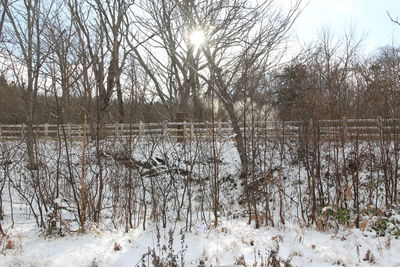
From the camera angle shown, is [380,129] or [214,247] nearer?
[214,247]

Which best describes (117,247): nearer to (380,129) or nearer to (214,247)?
(214,247)

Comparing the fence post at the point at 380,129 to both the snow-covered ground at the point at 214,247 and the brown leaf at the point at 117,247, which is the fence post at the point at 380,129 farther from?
the brown leaf at the point at 117,247

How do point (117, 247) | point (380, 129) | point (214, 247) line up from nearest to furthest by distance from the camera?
point (117, 247) → point (214, 247) → point (380, 129)

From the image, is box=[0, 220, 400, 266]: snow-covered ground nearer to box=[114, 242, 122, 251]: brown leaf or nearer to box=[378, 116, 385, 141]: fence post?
box=[114, 242, 122, 251]: brown leaf

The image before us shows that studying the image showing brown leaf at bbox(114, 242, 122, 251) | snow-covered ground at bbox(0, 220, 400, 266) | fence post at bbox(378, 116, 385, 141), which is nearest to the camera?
snow-covered ground at bbox(0, 220, 400, 266)

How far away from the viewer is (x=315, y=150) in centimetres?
527

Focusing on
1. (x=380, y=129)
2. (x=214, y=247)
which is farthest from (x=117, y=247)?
(x=380, y=129)

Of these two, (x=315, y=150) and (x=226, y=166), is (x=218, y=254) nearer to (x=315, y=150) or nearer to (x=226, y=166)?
(x=315, y=150)

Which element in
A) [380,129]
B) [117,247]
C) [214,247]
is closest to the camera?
[117,247]

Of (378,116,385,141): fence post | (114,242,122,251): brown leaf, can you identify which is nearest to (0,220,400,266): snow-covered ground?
(114,242,122,251): brown leaf

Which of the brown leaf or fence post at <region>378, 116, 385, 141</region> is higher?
fence post at <region>378, 116, 385, 141</region>

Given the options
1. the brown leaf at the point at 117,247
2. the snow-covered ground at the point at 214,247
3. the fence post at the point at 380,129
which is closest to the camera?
the snow-covered ground at the point at 214,247

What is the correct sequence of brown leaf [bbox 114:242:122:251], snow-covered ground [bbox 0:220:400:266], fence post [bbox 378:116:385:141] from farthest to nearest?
fence post [bbox 378:116:385:141]
brown leaf [bbox 114:242:122:251]
snow-covered ground [bbox 0:220:400:266]

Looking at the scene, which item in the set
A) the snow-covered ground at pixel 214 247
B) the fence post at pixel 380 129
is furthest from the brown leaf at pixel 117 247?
the fence post at pixel 380 129
